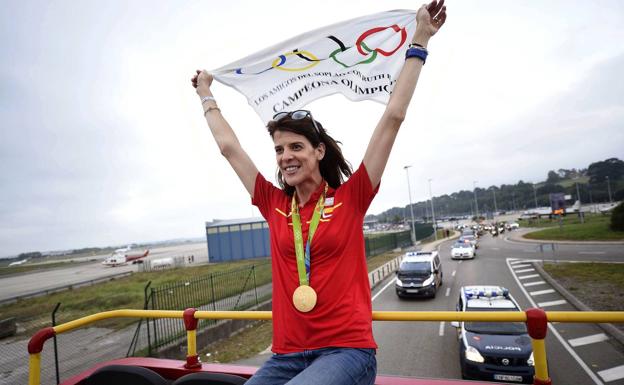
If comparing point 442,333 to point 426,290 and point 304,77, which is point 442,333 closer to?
point 426,290

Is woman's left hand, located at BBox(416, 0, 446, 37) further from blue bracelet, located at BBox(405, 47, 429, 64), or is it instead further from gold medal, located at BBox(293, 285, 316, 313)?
gold medal, located at BBox(293, 285, 316, 313)

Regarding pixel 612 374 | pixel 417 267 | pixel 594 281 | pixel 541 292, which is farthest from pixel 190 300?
pixel 594 281

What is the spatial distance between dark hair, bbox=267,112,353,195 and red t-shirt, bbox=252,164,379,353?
237 mm

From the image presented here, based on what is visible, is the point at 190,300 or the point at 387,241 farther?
the point at 387,241

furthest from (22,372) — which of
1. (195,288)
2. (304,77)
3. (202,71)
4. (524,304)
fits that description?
(524,304)

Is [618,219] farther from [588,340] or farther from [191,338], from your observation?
[191,338]

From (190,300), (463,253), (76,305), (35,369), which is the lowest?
(463,253)

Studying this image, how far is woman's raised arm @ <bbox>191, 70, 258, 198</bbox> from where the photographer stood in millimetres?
1970

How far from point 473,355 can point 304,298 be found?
22.5ft

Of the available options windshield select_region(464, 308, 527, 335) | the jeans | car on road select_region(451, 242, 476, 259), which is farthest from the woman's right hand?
car on road select_region(451, 242, 476, 259)

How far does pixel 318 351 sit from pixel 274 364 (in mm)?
258

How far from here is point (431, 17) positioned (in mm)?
1951

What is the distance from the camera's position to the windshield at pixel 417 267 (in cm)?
1423

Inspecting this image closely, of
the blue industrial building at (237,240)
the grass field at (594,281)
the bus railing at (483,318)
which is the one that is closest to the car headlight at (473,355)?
the bus railing at (483,318)
